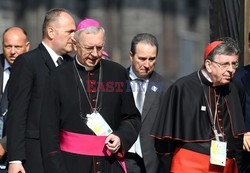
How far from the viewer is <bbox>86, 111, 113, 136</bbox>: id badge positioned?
668cm

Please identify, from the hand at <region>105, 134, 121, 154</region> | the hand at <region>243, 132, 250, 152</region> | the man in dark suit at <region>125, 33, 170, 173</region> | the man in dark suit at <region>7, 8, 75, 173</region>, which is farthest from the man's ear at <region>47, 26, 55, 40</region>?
the hand at <region>243, 132, 250, 152</region>

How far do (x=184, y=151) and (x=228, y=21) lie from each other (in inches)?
78.7

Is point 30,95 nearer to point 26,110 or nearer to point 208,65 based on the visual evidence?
point 26,110

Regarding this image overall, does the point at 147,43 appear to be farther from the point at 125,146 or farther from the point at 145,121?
the point at 125,146

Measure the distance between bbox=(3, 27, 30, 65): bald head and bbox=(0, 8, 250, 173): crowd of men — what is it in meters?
1.33

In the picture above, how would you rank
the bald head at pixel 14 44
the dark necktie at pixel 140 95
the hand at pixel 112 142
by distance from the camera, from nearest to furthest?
the hand at pixel 112 142 < the dark necktie at pixel 140 95 < the bald head at pixel 14 44

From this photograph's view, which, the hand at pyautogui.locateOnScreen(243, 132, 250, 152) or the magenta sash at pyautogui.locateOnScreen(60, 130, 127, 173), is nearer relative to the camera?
the magenta sash at pyautogui.locateOnScreen(60, 130, 127, 173)

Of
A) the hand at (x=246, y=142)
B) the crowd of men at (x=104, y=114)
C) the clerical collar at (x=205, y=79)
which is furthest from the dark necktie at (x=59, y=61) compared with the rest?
the hand at (x=246, y=142)

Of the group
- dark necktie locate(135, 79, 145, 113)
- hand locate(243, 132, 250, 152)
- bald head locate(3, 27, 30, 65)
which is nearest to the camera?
hand locate(243, 132, 250, 152)

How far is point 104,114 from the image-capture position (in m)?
6.72

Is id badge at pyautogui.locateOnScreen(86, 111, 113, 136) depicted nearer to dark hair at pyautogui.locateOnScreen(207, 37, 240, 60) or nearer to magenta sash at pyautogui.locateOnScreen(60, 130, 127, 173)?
magenta sash at pyautogui.locateOnScreen(60, 130, 127, 173)

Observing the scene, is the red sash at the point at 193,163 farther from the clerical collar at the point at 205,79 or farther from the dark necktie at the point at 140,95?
the dark necktie at the point at 140,95

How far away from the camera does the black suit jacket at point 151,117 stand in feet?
25.7

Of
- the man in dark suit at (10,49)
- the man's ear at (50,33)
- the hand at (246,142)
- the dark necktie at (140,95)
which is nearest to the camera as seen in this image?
the man's ear at (50,33)
